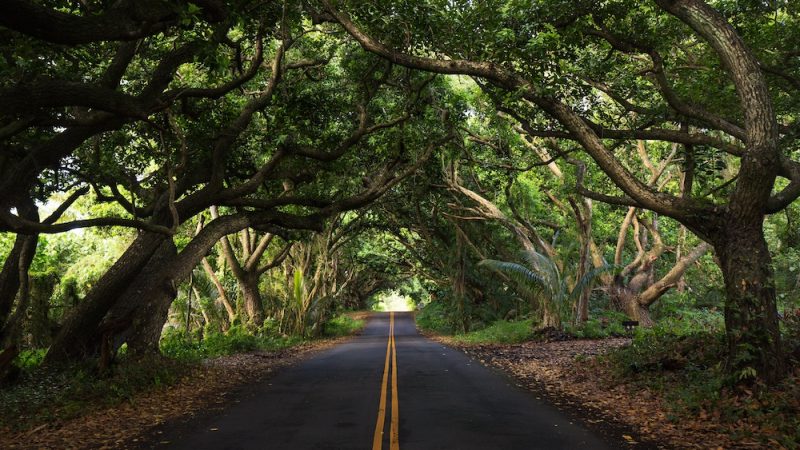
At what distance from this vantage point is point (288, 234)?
20.4 m

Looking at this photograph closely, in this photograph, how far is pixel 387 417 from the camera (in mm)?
8750

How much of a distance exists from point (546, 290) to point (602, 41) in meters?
10.2

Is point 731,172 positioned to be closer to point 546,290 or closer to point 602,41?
point 546,290

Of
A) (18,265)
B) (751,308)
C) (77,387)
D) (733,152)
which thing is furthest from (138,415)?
(733,152)

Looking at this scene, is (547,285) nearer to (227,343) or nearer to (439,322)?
(227,343)

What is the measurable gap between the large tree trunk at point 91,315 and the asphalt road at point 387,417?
3583mm

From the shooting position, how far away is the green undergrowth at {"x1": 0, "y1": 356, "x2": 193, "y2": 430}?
30.0 feet

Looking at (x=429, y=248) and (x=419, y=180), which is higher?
(x=419, y=180)

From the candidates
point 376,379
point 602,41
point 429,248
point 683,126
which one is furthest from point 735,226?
point 429,248

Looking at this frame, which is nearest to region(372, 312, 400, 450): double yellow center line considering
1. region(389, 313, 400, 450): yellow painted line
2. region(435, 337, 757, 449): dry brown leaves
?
region(389, 313, 400, 450): yellow painted line

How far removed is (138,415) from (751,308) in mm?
9236

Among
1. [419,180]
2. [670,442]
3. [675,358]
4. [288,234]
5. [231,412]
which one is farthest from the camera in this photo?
[419,180]

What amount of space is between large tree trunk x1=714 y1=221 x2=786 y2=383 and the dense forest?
0.03 metres

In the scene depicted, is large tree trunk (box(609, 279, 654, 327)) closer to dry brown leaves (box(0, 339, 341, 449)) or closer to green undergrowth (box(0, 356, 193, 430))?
dry brown leaves (box(0, 339, 341, 449))
